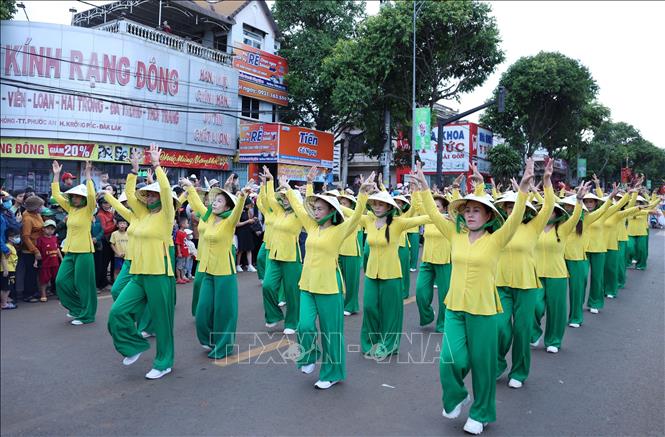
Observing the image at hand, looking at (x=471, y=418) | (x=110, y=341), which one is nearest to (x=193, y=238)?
(x=110, y=341)

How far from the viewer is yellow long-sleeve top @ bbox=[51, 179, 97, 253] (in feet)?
A: 23.6

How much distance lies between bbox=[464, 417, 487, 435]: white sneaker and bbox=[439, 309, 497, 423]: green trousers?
0.11 feet

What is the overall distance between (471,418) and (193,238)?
27.4 ft

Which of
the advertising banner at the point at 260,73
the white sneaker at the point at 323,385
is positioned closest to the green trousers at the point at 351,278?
the white sneaker at the point at 323,385

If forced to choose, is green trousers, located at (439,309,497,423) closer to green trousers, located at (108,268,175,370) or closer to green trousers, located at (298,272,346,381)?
green trousers, located at (298,272,346,381)

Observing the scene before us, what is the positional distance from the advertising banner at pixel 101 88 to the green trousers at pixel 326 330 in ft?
45.1

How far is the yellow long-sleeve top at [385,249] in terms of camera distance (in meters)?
5.91

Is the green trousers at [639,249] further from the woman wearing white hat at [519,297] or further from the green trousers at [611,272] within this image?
the woman wearing white hat at [519,297]

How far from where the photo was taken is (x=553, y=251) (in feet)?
20.8

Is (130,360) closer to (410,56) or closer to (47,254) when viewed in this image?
(47,254)

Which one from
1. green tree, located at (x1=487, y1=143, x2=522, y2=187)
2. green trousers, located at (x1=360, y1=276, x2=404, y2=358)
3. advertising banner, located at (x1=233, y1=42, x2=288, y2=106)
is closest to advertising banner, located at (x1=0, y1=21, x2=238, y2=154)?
advertising banner, located at (x1=233, y1=42, x2=288, y2=106)

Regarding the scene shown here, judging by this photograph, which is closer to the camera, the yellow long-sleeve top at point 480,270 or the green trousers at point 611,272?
the yellow long-sleeve top at point 480,270

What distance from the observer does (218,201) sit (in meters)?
5.79

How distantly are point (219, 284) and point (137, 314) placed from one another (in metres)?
0.86
